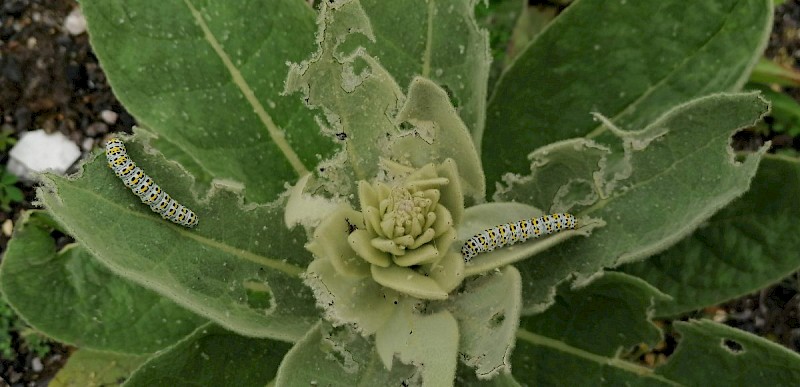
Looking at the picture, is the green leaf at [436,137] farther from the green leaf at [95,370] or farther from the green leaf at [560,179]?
the green leaf at [95,370]

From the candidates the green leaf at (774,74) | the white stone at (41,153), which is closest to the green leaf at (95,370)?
the white stone at (41,153)

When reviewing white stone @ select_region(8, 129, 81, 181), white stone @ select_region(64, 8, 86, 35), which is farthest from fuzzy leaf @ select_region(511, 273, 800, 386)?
white stone @ select_region(64, 8, 86, 35)

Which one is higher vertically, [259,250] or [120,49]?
[120,49]

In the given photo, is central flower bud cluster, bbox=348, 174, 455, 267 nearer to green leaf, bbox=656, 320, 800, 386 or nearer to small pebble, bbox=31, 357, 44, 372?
green leaf, bbox=656, 320, 800, 386

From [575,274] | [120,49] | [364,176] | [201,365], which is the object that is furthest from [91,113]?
[575,274]

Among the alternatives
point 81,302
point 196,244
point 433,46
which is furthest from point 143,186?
point 81,302

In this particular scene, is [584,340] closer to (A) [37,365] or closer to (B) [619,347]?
(B) [619,347]

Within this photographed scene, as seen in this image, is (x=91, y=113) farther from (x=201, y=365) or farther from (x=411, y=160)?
(x=411, y=160)
